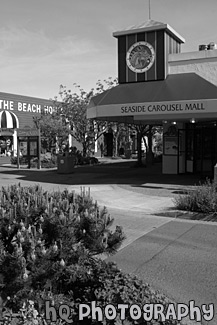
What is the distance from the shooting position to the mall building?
552 inches

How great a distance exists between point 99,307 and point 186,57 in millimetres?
14535

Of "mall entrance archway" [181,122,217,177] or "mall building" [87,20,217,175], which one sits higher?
"mall building" [87,20,217,175]

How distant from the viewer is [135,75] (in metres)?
16.5

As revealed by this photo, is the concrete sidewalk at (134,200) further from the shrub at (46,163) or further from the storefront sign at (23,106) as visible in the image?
the storefront sign at (23,106)

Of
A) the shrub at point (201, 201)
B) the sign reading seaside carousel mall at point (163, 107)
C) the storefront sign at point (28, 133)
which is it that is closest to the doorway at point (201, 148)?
the sign reading seaside carousel mall at point (163, 107)

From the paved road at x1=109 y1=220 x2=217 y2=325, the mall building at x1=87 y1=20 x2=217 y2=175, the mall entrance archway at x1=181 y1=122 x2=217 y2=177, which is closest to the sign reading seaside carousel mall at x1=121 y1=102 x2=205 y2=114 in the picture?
the mall building at x1=87 y1=20 x2=217 y2=175

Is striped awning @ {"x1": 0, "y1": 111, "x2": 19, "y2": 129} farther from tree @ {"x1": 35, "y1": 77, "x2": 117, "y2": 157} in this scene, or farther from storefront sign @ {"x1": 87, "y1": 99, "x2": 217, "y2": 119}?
storefront sign @ {"x1": 87, "y1": 99, "x2": 217, "y2": 119}

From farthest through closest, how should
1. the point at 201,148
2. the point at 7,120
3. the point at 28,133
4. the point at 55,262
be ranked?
the point at 7,120 → the point at 28,133 → the point at 201,148 → the point at 55,262

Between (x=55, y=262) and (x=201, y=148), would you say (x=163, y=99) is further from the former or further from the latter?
(x=55, y=262)

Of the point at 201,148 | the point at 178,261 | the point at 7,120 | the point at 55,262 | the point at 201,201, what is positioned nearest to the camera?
the point at 55,262

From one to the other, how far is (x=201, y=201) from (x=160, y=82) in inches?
312

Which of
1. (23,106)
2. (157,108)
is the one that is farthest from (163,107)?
(23,106)

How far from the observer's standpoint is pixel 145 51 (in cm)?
1631

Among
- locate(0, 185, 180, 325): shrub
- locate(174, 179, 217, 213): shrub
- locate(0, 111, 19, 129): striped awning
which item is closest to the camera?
locate(0, 185, 180, 325): shrub
